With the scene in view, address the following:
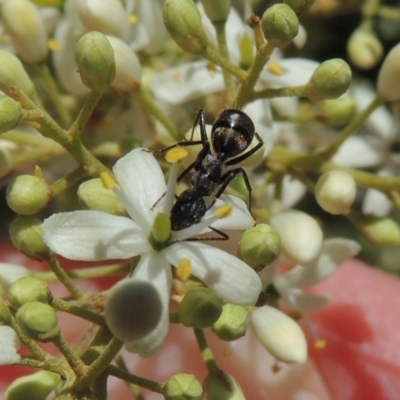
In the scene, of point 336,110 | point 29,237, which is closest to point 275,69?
point 336,110

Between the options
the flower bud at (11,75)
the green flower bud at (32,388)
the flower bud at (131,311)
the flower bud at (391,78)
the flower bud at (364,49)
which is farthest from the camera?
the flower bud at (364,49)

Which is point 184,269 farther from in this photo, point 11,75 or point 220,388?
point 11,75

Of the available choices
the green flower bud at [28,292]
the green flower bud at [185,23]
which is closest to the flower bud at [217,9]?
the green flower bud at [185,23]

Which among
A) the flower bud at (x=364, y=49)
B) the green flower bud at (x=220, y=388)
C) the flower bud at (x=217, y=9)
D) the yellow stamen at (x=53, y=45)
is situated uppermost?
the flower bud at (x=217, y=9)

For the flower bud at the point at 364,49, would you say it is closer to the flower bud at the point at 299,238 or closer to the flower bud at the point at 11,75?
the flower bud at the point at 299,238

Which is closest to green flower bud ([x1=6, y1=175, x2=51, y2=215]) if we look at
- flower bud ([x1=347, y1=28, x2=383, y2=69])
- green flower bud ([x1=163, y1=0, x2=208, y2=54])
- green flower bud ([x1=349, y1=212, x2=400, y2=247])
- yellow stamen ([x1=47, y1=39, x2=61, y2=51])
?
green flower bud ([x1=163, y1=0, x2=208, y2=54])

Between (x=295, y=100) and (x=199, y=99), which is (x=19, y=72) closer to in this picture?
(x=199, y=99)

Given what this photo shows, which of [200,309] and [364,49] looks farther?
[364,49]
